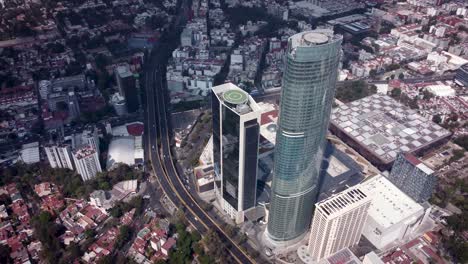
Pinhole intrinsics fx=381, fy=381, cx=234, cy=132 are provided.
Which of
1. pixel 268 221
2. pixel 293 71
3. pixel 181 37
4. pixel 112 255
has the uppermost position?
pixel 293 71

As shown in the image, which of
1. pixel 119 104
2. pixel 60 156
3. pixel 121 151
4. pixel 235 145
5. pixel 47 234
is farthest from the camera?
pixel 119 104

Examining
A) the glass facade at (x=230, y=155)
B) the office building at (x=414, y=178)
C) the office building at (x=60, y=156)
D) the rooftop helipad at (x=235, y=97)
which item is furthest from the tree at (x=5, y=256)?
the office building at (x=414, y=178)

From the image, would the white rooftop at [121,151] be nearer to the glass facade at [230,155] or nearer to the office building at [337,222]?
the glass facade at [230,155]

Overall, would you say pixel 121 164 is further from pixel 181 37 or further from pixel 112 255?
pixel 181 37

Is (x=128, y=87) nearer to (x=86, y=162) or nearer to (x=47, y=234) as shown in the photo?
(x=86, y=162)

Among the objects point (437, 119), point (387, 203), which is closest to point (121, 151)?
point (387, 203)

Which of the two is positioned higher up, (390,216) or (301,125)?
(301,125)

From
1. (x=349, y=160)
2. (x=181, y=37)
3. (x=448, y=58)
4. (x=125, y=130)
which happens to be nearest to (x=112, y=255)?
(x=125, y=130)
